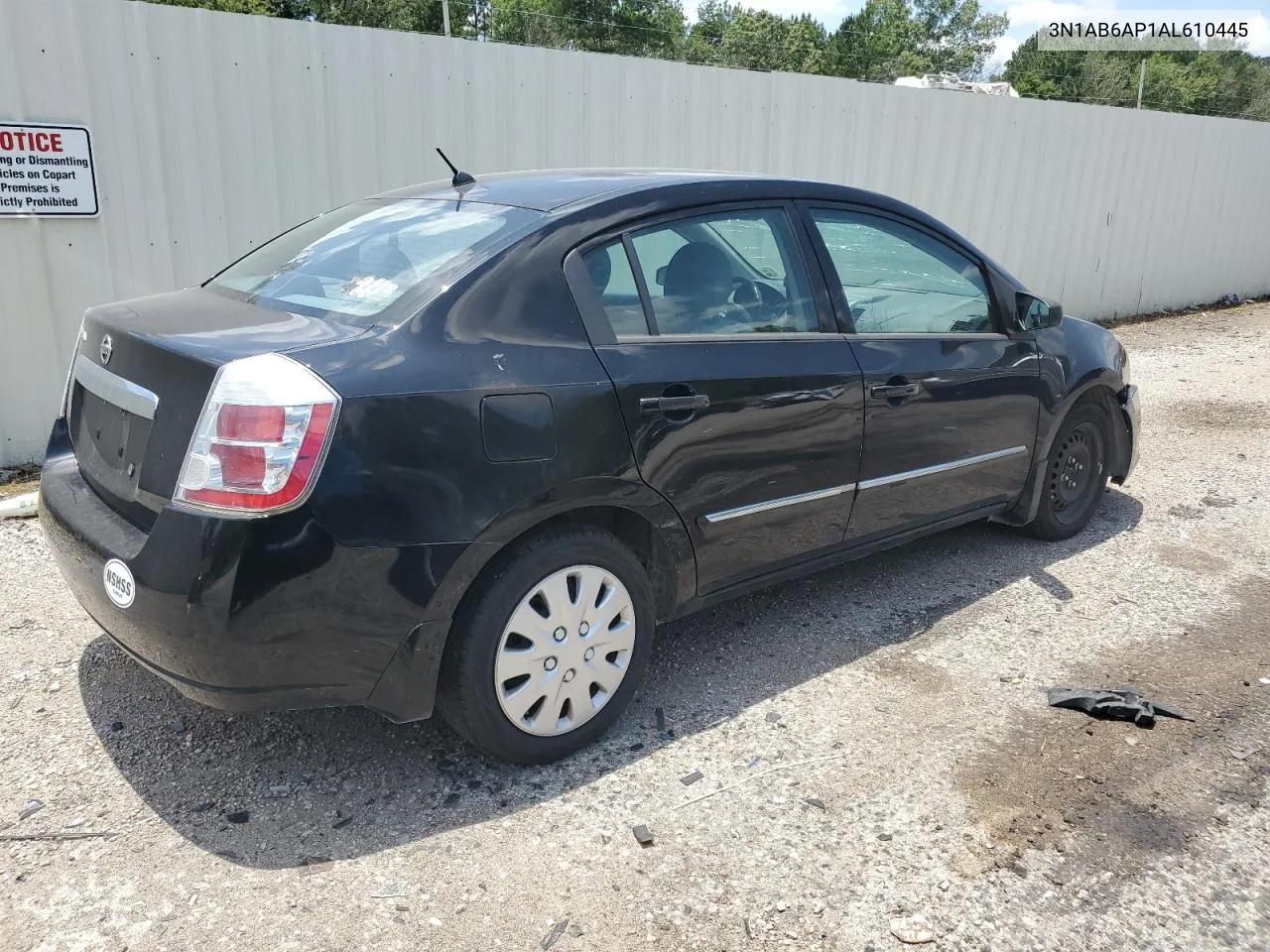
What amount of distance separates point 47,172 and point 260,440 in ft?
12.8

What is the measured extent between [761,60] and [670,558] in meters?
80.6

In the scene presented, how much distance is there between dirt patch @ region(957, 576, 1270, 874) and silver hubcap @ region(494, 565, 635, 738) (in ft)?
3.65

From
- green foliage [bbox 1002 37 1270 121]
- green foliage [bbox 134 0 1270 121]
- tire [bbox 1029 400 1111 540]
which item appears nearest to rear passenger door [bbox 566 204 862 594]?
tire [bbox 1029 400 1111 540]

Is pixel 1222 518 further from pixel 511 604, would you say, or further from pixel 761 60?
pixel 761 60

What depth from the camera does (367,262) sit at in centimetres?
314

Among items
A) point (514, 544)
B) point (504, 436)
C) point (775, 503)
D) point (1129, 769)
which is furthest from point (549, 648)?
point (1129, 769)

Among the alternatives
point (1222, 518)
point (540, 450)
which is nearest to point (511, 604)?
point (540, 450)

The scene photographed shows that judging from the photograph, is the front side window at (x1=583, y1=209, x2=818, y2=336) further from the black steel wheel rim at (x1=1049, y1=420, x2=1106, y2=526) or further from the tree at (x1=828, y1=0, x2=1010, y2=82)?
the tree at (x1=828, y1=0, x2=1010, y2=82)

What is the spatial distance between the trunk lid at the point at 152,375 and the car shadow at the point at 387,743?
0.81 meters

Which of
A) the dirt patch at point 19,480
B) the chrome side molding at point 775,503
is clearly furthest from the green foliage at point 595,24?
the chrome side molding at point 775,503

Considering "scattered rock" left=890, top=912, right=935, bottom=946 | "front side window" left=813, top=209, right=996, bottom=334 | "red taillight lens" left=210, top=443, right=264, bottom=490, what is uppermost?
"front side window" left=813, top=209, right=996, bottom=334

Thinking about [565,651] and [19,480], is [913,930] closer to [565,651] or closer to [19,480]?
[565,651]

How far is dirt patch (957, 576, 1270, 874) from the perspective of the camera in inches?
109

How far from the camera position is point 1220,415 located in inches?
301
